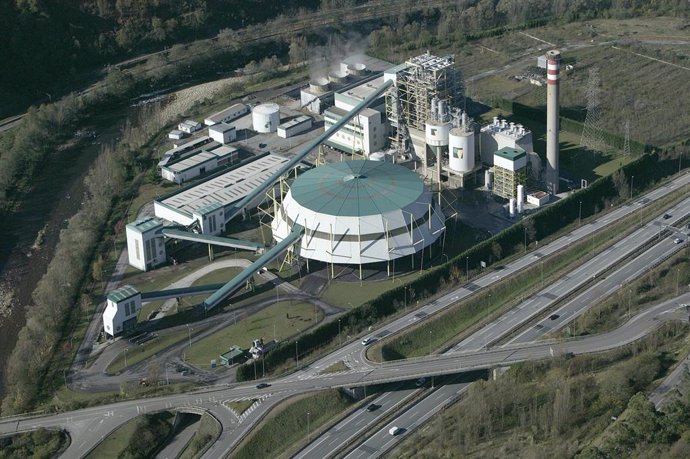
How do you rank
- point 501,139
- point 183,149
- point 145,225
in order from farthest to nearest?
point 183,149 → point 501,139 → point 145,225

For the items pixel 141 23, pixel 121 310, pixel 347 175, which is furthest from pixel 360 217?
pixel 141 23

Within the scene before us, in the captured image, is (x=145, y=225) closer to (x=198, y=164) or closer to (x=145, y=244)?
(x=145, y=244)

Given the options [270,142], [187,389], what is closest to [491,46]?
→ [270,142]

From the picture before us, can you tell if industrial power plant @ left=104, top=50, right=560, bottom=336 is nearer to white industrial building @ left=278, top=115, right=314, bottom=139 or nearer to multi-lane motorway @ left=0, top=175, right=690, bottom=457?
white industrial building @ left=278, top=115, right=314, bottom=139

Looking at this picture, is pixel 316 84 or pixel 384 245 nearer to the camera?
pixel 384 245

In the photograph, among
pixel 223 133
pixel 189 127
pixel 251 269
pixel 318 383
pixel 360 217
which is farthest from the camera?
pixel 189 127

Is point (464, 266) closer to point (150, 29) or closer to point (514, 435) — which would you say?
point (514, 435)
